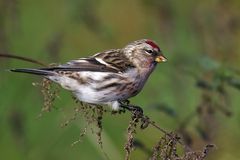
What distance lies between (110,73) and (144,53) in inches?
11.1

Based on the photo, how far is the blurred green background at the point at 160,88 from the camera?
4.88 meters

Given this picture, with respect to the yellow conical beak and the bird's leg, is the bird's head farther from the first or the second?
the bird's leg

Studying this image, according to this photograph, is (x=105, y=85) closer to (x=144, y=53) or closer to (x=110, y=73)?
(x=110, y=73)

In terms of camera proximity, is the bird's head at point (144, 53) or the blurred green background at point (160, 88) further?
the bird's head at point (144, 53)

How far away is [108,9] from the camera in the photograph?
8688 mm

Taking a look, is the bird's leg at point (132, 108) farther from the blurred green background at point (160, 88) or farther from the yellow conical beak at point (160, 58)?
Answer: the yellow conical beak at point (160, 58)

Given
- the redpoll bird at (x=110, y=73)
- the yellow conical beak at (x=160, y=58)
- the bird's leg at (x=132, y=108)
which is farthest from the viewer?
the yellow conical beak at (x=160, y=58)

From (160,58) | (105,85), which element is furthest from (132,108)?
(160,58)

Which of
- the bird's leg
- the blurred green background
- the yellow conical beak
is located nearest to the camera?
the bird's leg

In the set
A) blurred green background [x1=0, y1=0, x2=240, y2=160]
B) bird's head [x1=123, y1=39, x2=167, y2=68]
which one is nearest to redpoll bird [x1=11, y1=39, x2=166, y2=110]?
bird's head [x1=123, y1=39, x2=167, y2=68]

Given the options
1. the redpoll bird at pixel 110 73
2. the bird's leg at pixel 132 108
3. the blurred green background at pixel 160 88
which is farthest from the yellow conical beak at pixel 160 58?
the bird's leg at pixel 132 108

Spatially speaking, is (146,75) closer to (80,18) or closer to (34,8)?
(80,18)

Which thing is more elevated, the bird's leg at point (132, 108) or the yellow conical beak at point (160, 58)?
→ the yellow conical beak at point (160, 58)

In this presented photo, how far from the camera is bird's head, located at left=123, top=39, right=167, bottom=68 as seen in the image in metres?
5.02
